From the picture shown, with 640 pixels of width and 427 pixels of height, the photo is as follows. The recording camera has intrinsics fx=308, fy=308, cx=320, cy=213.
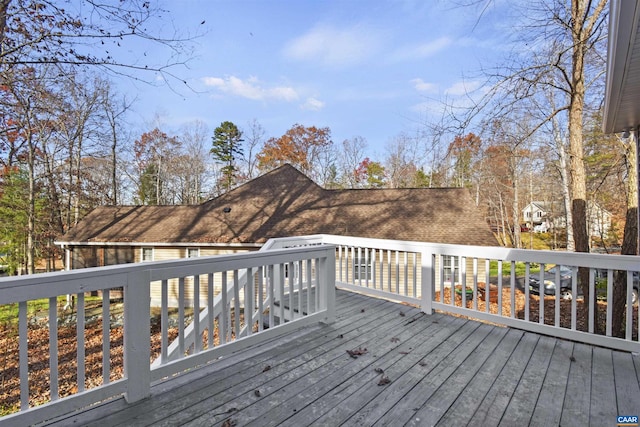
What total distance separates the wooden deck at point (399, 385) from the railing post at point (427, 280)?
732 mm

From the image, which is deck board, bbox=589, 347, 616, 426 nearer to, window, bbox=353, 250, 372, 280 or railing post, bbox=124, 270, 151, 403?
window, bbox=353, 250, 372, 280

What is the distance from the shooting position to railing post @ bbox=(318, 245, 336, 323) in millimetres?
3643

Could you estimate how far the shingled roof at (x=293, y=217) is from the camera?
484 inches

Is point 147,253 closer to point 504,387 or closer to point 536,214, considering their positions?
point 504,387

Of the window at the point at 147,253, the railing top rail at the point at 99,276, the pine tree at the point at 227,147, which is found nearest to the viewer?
the railing top rail at the point at 99,276

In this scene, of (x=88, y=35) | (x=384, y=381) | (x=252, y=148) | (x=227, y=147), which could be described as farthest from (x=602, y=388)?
(x=227, y=147)

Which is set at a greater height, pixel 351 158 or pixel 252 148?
pixel 252 148

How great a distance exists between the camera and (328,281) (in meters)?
3.70

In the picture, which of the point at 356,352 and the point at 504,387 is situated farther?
the point at 356,352

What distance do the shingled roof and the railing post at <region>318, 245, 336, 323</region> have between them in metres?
8.46

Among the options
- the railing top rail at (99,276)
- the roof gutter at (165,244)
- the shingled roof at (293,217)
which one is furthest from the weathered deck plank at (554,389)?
the roof gutter at (165,244)

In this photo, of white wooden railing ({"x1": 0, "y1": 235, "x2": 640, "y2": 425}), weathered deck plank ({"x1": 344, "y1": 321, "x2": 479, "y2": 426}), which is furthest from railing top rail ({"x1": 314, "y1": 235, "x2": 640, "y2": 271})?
weathered deck plank ({"x1": 344, "y1": 321, "x2": 479, "y2": 426})

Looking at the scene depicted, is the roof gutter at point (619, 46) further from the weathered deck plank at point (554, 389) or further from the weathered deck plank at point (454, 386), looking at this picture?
the weathered deck plank at point (454, 386)

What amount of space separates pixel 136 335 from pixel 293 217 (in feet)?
37.5
